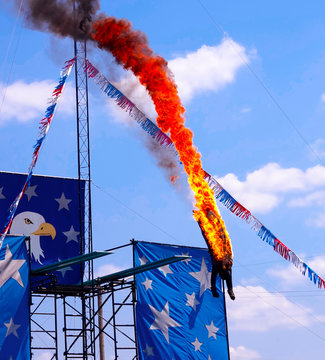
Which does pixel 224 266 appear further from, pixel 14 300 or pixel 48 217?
pixel 48 217

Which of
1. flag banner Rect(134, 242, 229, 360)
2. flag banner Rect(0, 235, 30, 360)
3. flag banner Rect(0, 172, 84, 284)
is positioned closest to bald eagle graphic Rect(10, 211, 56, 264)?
flag banner Rect(0, 172, 84, 284)

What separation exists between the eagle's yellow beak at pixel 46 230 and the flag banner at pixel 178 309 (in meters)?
4.43

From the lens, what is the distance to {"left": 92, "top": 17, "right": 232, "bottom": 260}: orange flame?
3366cm

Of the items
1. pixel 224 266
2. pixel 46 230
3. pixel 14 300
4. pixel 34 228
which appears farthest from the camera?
pixel 46 230

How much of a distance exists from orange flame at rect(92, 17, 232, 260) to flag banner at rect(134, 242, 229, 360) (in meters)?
4.59

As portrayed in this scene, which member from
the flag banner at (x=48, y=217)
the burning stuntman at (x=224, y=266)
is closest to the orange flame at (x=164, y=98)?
the burning stuntman at (x=224, y=266)

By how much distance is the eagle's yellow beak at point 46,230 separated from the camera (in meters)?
38.3

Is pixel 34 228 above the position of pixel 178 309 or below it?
above

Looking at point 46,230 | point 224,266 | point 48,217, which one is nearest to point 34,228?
point 46,230

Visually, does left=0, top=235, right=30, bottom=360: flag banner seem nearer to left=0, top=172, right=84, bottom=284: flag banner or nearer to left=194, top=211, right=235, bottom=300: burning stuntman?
left=0, top=172, right=84, bottom=284: flag banner

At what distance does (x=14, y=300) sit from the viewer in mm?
32125

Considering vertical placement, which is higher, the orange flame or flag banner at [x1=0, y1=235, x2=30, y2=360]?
the orange flame

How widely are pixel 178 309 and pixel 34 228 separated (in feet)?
26.0

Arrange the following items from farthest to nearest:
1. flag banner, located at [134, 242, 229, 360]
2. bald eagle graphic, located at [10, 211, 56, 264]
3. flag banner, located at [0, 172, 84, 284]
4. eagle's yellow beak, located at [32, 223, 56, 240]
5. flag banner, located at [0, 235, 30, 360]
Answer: eagle's yellow beak, located at [32, 223, 56, 240]
flag banner, located at [0, 172, 84, 284]
bald eagle graphic, located at [10, 211, 56, 264]
flag banner, located at [134, 242, 229, 360]
flag banner, located at [0, 235, 30, 360]
